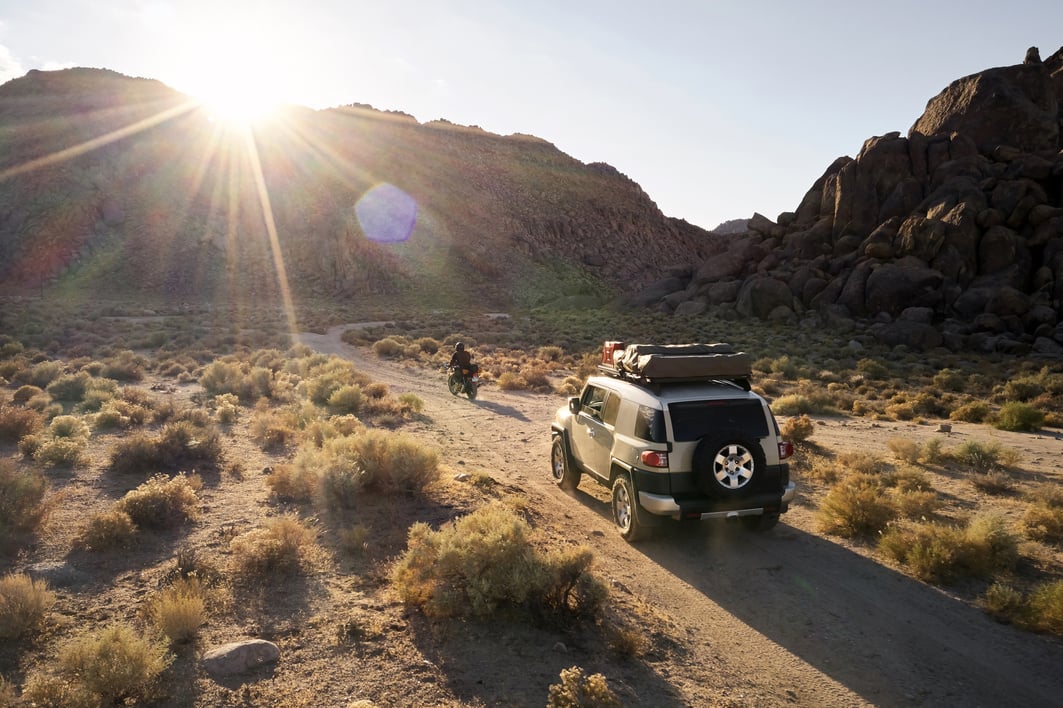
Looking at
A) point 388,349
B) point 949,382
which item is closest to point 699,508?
point 949,382

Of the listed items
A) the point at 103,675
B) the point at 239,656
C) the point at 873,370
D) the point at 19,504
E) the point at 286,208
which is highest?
the point at 286,208

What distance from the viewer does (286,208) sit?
8438cm

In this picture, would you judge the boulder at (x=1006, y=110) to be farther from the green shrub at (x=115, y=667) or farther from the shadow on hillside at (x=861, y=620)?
the green shrub at (x=115, y=667)

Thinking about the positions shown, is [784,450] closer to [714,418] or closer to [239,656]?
[714,418]

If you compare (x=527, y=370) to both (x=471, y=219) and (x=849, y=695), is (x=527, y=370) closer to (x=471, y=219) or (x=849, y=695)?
(x=849, y=695)

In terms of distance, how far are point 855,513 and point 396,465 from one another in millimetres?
6411

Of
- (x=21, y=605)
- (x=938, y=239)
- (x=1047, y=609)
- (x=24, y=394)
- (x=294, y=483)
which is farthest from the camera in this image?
(x=938, y=239)

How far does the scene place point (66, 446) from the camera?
1044cm

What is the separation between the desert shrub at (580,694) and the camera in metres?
4.41

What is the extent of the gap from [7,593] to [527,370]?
1907 cm

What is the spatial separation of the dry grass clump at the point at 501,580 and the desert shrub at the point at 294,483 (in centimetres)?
355

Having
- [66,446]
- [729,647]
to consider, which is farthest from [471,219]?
[729,647]

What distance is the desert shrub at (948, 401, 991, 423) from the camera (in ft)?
54.2

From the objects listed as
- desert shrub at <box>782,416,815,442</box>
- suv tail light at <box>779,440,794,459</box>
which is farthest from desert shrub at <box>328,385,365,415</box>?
suv tail light at <box>779,440,794,459</box>
